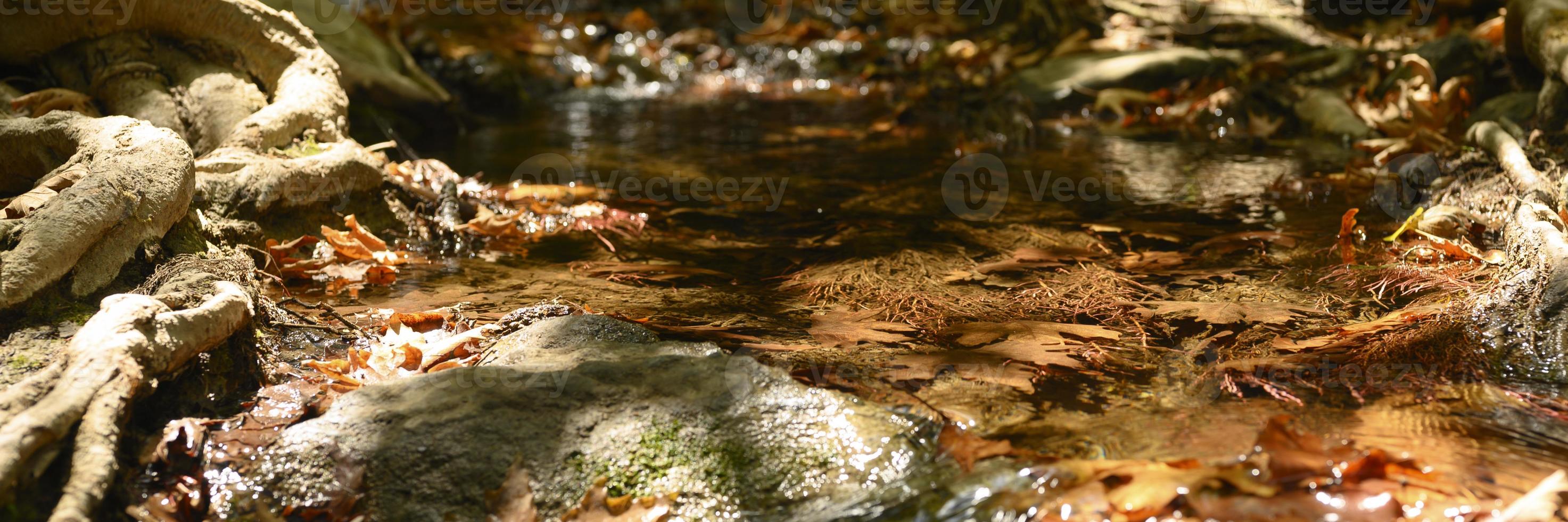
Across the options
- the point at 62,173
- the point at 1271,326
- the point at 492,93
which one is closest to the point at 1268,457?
the point at 1271,326

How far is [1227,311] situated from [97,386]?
2.71 metres

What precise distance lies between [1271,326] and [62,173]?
10.9 feet

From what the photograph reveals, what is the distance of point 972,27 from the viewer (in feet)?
36.7

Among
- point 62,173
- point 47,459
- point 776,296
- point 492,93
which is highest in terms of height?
point 62,173

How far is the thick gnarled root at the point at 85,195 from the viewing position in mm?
2322

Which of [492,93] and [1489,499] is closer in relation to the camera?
[1489,499]

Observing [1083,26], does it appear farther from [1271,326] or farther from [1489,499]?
[1489,499]

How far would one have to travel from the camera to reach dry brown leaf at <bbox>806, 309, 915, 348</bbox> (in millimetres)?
2600

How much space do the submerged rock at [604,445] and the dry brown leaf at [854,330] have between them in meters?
0.45
